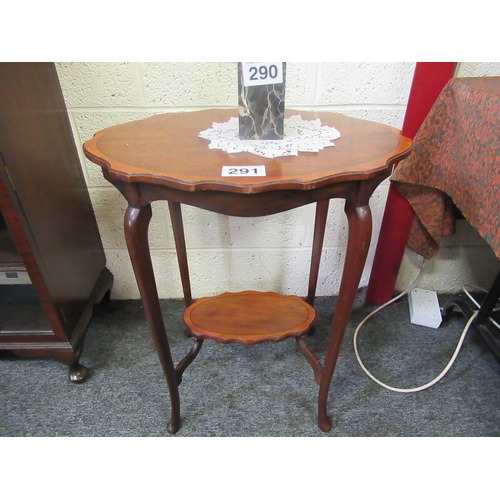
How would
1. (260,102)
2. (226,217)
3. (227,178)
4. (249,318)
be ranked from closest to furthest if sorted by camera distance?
(227,178), (260,102), (249,318), (226,217)

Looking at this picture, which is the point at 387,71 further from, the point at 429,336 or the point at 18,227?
the point at 18,227

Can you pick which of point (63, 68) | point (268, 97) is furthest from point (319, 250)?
point (63, 68)

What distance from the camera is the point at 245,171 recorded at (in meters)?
0.58

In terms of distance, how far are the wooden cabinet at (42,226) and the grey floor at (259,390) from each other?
113mm

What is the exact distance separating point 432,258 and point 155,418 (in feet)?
3.51

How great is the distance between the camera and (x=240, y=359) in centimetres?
112

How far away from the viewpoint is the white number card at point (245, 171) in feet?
1.87

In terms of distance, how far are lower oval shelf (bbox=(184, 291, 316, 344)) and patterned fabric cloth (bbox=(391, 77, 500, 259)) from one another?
0.47 metres

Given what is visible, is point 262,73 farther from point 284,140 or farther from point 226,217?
point 226,217

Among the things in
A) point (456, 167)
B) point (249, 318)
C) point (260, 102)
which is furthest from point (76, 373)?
point (456, 167)

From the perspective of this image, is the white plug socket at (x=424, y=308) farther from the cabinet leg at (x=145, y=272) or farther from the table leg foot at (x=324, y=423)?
the cabinet leg at (x=145, y=272)

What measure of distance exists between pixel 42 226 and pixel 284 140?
63cm

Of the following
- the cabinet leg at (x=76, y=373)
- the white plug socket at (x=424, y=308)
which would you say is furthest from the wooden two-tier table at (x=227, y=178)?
the white plug socket at (x=424, y=308)

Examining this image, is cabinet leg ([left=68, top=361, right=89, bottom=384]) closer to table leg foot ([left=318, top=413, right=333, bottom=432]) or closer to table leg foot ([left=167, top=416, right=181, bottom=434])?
table leg foot ([left=167, top=416, right=181, bottom=434])
